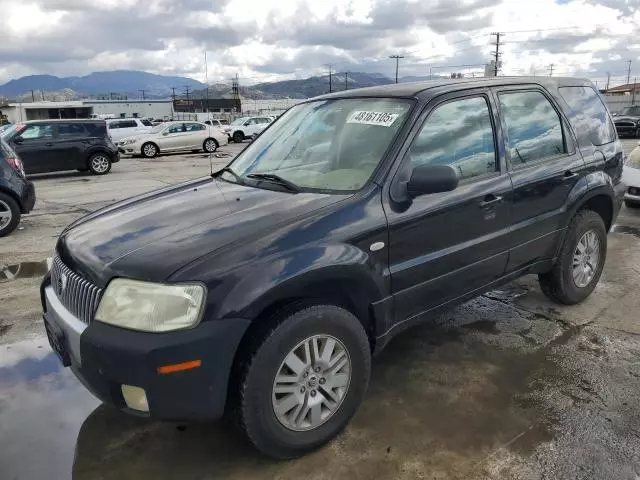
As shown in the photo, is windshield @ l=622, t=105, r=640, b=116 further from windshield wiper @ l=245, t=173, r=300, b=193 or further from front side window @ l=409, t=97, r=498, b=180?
windshield wiper @ l=245, t=173, r=300, b=193

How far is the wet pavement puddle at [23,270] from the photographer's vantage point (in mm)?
5767

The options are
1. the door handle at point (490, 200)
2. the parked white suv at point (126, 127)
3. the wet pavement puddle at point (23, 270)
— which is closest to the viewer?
the door handle at point (490, 200)

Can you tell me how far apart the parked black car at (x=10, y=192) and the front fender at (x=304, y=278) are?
649 cm

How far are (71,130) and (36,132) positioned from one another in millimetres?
925

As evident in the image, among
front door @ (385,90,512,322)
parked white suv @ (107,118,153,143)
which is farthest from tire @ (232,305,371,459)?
parked white suv @ (107,118,153,143)

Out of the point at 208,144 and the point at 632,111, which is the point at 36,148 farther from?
the point at 632,111

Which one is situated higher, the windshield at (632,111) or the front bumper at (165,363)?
the windshield at (632,111)

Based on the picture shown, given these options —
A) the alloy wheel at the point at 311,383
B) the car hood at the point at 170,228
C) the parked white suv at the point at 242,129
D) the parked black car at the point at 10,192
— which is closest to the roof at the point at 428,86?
Answer: the car hood at the point at 170,228

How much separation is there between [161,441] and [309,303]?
3.78 ft

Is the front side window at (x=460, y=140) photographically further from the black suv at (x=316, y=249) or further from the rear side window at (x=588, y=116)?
the rear side window at (x=588, y=116)

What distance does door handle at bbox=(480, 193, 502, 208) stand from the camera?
3.41 m

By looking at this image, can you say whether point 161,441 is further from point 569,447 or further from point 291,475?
point 569,447

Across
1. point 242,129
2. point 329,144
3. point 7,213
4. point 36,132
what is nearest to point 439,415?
point 329,144

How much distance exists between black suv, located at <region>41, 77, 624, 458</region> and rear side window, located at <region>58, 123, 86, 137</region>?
13.2m
